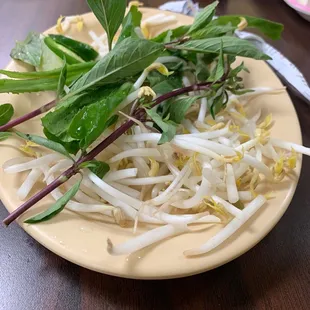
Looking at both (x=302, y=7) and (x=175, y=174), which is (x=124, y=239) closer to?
(x=175, y=174)

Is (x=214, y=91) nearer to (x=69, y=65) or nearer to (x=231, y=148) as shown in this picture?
(x=231, y=148)

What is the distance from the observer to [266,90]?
102 cm

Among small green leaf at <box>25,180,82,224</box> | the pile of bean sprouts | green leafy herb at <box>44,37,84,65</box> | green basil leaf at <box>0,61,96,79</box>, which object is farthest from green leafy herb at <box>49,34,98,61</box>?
small green leaf at <box>25,180,82,224</box>

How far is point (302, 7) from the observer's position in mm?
1429

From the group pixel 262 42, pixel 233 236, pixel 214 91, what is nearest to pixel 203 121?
pixel 214 91

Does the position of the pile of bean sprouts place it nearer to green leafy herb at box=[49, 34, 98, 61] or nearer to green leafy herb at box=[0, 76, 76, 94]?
green leafy herb at box=[0, 76, 76, 94]


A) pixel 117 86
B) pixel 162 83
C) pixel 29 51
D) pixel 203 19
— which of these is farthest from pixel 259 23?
pixel 29 51

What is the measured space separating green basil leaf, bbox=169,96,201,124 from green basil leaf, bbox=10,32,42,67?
1.13ft

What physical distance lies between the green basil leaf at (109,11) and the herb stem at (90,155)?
0.16 metres

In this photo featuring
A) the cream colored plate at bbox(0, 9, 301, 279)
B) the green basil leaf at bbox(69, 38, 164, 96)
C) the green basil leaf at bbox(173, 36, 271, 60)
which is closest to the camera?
the cream colored plate at bbox(0, 9, 301, 279)

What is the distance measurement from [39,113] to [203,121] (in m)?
0.33

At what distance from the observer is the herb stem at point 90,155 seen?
2.38ft

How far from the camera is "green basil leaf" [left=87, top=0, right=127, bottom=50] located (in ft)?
2.73

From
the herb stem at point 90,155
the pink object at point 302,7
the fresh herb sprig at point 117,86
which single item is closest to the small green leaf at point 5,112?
the fresh herb sprig at point 117,86
